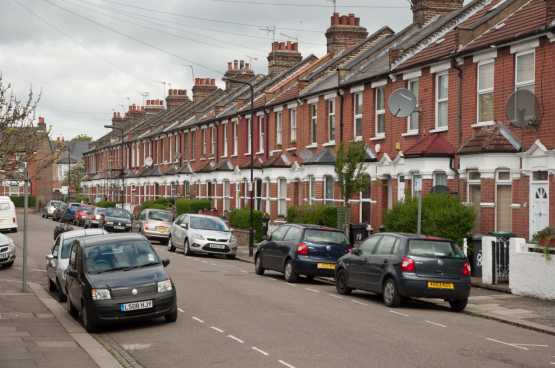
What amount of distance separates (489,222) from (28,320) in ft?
44.0

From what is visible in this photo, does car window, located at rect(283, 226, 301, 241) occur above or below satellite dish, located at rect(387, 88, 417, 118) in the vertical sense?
below

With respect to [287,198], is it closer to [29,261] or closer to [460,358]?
[29,261]

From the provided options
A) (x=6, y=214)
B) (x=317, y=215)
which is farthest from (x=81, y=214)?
(x=317, y=215)

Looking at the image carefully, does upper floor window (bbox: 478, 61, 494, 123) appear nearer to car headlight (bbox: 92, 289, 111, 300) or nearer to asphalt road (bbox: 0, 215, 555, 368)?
asphalt road (bbox: 0, 215, 555, 368)

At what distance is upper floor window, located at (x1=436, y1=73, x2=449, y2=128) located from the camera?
75.8 feet

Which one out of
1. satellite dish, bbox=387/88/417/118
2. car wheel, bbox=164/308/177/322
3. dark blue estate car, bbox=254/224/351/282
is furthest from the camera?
satellite dish, bbox=387/88/417/118

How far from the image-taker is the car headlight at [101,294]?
447 inches

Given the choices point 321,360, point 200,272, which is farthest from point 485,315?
point 200,272

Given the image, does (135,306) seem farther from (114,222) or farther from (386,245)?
(114,222)

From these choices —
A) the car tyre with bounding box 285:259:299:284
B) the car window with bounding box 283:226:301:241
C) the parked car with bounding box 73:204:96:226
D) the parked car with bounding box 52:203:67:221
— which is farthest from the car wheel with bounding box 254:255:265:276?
the parked car with bounding box 52:203:67:221

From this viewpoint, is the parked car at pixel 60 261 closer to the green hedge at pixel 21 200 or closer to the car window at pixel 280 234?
the car window at pixel 280 234

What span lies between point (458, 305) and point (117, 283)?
22.7 ft

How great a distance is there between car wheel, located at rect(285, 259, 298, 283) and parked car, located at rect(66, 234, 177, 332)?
6.32 m

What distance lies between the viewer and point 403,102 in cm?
2344
